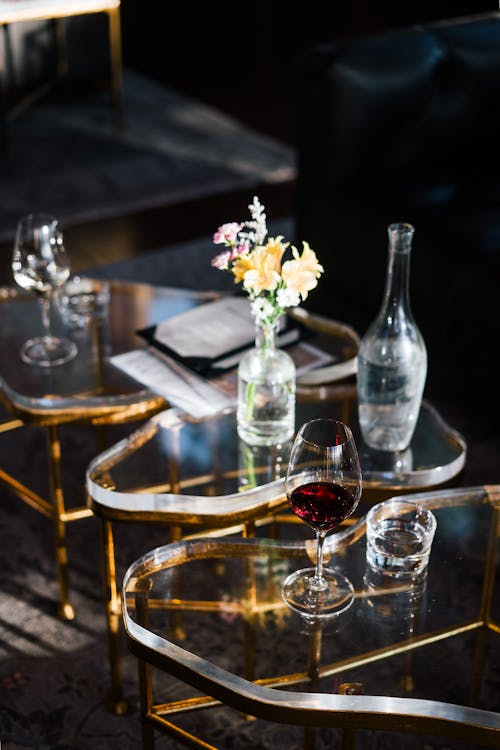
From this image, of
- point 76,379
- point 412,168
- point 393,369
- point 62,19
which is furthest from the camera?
point 62,19

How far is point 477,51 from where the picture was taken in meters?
3.15

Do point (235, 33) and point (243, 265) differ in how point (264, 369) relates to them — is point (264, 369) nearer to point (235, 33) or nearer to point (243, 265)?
point (243, 265)

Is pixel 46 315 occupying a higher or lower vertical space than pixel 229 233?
lower

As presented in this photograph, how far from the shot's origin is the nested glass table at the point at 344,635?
1364mm

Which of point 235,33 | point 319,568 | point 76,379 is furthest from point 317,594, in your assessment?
point 235,33

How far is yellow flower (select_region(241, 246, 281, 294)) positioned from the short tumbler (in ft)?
1.29

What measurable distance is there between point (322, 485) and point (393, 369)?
0.44 meters

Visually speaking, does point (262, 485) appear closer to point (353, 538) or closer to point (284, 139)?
point (353, 538)

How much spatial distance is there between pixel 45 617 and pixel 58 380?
1.65 feet

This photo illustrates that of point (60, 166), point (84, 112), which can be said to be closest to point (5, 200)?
point (60, 166)

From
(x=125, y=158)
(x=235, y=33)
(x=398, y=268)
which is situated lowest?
(x=125, y=158)

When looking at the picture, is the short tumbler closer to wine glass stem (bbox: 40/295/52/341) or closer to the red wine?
the red wine

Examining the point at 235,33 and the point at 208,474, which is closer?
the point at 208,474

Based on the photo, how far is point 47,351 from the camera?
219 cm
